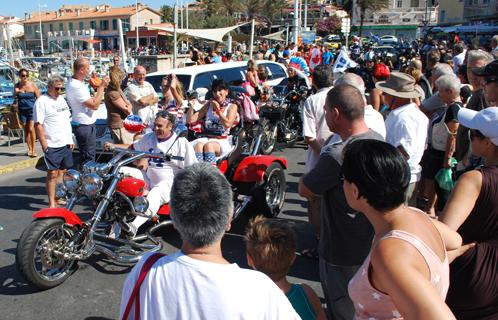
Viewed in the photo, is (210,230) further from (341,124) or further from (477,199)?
(341,124)

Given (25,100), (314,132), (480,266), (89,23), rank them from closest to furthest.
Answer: (480,266)
(314,132)
(25,100)
(89,23)

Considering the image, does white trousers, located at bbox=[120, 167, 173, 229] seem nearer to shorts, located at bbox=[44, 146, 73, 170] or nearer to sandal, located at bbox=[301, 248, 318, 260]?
sandal, located at bbox=[301, 248, 318, 260]

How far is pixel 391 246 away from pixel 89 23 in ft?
363

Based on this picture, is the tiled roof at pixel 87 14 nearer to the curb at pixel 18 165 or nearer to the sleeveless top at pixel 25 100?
the sleeveless top at pixel 25 100

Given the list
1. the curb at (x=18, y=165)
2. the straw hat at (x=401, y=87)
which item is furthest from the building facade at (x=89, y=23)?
the straw hat at (x=401, y=87)

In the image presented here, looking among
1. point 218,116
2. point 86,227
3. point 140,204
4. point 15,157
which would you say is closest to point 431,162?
point 218,116

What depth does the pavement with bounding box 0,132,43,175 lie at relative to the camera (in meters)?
8.20

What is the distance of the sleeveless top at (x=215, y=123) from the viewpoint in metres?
6.44

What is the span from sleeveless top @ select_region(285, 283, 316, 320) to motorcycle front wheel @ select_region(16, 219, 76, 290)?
8.21ft

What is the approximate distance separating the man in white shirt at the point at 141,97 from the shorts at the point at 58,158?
1830 millimetres

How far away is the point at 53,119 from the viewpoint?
5.90 metres

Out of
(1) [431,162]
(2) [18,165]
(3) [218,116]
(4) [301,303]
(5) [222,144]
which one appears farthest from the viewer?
(2) [18,165]

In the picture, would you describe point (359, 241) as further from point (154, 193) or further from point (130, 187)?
point (154, 193)

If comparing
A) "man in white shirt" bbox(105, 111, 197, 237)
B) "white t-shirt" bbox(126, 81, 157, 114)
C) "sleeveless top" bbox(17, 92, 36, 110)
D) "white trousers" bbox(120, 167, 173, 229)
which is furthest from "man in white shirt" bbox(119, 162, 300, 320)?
"sleeveless top" bbox(17, 92, 36, 110)
